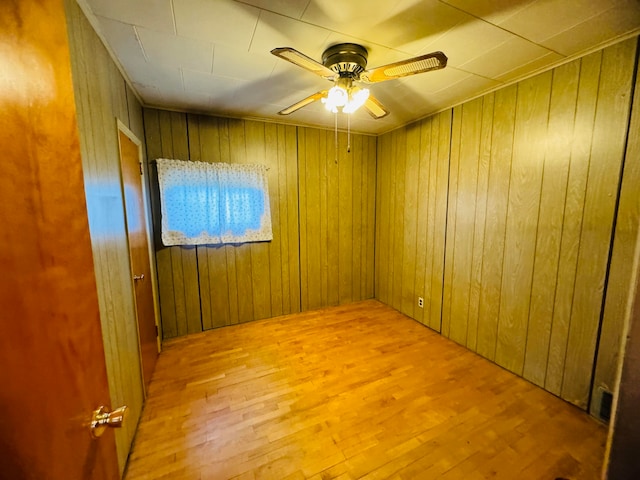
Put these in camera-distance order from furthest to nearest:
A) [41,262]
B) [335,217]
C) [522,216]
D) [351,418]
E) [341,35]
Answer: [335,217], [522,216], [351,418], [341,35], [41,262]

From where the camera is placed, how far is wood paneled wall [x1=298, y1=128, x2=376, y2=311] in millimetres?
3361

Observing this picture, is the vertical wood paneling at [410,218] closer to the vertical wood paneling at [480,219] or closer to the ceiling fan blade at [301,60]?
the vertical wood paneling at [480,219]

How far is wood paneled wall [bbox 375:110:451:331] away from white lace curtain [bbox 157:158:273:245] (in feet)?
5.53

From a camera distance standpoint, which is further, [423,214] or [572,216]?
[423,214]

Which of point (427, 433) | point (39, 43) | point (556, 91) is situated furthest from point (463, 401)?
point (39, 43)

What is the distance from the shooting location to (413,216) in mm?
3158

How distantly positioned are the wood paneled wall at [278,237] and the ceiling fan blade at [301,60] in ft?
5.56

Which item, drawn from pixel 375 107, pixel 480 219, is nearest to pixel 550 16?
pixel 375 107

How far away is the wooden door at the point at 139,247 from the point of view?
183cm

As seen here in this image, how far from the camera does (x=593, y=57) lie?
1.64m

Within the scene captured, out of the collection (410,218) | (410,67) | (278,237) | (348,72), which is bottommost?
(278,237)

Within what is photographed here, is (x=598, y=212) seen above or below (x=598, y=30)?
below

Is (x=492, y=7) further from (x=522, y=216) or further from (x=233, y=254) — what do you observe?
(x=233, y=254)

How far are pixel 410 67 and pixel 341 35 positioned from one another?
485mm
